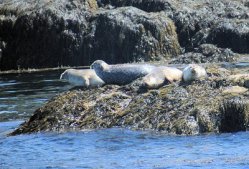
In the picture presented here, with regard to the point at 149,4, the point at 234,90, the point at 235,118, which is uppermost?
the point at 149,4

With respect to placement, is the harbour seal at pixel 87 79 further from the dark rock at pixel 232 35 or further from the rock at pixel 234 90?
the dark rock at pixel 232 35

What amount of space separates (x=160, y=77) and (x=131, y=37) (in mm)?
10844

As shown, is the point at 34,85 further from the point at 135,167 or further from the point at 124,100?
the point at 135,167

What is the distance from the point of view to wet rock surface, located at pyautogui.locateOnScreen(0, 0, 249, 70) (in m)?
20.3

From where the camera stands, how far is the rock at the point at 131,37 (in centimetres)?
2042

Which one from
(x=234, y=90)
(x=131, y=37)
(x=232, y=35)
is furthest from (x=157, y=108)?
(x=131, y=37)

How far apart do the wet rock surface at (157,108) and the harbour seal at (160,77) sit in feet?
0.44

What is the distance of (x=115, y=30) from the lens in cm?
2094

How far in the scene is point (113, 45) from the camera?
21016 millimetres

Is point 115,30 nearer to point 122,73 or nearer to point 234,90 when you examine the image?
point 122,73

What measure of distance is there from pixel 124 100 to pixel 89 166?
2455 millimetres

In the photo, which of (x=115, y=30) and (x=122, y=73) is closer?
(x=122, y=73)

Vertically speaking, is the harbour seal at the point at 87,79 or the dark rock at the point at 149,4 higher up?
the dark rock at the point at 149,4

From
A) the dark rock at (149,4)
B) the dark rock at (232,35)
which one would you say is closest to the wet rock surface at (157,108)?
the dark rock at (232,35)
